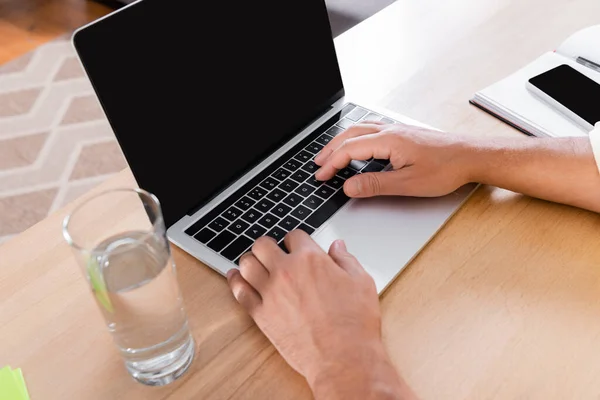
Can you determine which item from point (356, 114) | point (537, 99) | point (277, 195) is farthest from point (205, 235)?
point (537, 99)

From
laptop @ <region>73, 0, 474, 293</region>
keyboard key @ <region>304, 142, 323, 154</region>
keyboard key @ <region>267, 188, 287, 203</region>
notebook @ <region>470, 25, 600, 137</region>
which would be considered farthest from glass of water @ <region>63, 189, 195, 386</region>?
notebook @ <region>470, 25, 600, 137</region>

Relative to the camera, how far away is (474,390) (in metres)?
0.67

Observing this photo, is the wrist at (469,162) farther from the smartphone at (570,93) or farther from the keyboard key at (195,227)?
the keyboard key at (195,227)

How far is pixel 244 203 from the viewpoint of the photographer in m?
0.88

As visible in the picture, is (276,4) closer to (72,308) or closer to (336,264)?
(336,264)

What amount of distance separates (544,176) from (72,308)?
26.0 inches

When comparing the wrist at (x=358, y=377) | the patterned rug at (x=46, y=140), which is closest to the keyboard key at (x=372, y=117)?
the wrist at (x=358, y=377)

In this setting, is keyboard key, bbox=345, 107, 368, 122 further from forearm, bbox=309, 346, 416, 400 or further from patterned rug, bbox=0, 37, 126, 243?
patterned rug, bbox=0, 37, 126, 243

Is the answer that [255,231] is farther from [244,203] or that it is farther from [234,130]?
[234,130]

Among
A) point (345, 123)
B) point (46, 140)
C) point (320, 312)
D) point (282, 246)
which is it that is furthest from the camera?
point (46, 140)

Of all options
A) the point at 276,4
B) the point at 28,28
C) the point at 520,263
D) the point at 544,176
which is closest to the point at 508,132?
the point at 544,176

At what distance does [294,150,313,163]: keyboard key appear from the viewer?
957 millimetres

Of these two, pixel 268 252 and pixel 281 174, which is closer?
pixel 268 252

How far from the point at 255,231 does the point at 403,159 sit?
24 centimetres
